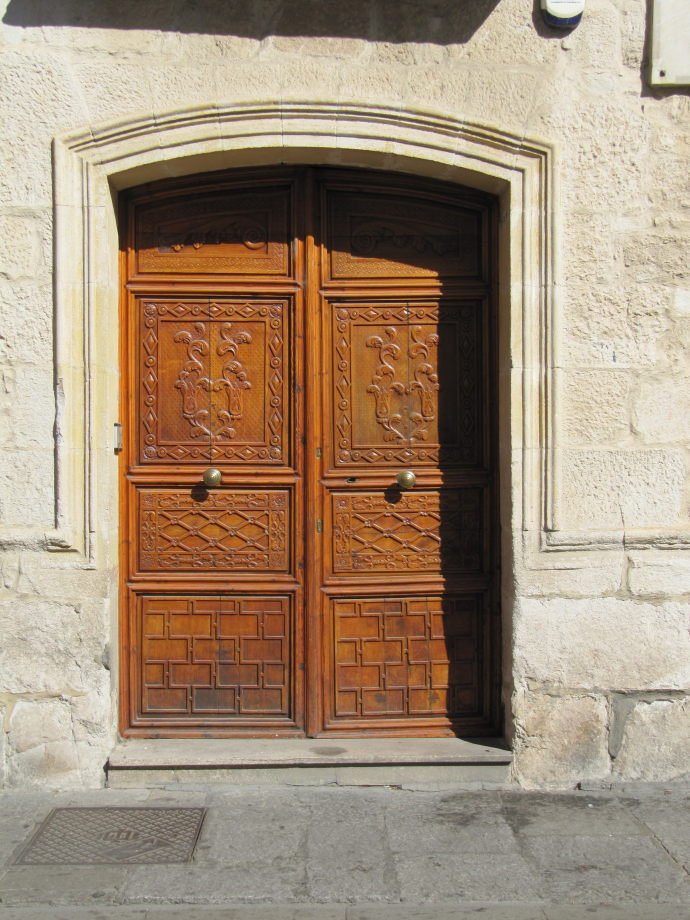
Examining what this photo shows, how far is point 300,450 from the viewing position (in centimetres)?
437

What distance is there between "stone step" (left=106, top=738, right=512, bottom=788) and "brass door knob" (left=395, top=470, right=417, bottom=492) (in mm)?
1173

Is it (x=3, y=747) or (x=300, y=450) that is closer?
(x=3, y=747)

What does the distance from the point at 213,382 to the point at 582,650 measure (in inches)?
79.5

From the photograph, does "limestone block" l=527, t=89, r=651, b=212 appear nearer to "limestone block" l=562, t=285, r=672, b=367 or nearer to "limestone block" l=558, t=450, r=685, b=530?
"limestone block" l=562, t=285, r=672, b=367

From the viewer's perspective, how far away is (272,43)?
408 cm

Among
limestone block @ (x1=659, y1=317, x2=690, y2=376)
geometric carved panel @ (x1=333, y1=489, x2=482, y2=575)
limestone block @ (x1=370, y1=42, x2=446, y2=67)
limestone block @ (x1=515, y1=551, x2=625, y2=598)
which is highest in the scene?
limestone block @ (x1=370, y1=42, x2=446, y2=67)

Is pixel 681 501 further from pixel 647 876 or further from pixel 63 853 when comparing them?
pixel 63 853

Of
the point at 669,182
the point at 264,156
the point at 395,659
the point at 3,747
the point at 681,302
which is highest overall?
the point at 264,156

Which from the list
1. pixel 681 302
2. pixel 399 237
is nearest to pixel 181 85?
pixel 399 237

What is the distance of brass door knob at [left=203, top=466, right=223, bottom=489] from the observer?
170 inches

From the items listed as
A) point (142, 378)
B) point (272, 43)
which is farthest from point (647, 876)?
point (272, 43)

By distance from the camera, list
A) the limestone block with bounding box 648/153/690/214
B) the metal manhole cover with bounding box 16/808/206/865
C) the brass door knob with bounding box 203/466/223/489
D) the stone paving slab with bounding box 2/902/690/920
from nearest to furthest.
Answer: the stone paving slab with bounding box 2/902/690/920 → the metal manhole cover with bounding box 16/808/206/865 → the limestone block with bounding box 648/153/690/214 → the brass door knob with bounding box 203/466/223/489

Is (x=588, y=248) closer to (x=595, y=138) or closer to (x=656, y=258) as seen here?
(x=656, y=258)

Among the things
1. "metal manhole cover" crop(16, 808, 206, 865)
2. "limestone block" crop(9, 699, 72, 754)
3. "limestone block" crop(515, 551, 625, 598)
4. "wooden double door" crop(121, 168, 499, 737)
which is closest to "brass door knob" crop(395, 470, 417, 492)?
"wooden double door" crop(121, 168, 499, 737)
